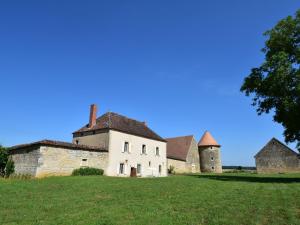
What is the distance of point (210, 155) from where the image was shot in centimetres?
4969

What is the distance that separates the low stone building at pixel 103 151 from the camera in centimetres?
2239

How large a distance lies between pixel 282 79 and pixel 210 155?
32188mm

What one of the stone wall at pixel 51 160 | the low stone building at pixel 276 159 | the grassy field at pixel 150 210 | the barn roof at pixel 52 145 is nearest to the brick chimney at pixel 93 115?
the barn roof at pixel 52 145

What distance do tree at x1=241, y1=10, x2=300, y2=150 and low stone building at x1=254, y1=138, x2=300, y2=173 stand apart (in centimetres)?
2534

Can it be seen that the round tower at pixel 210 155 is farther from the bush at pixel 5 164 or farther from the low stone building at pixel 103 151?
the bush at pixel 5 164

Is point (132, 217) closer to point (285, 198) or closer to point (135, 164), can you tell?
point (285, 198)

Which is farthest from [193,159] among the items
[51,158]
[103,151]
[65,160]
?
[51,158]

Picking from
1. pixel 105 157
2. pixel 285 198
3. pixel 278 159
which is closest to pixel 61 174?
pixel 105 157

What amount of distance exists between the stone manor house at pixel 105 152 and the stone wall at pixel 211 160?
7251mm

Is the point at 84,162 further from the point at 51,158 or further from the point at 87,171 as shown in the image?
the point at 51,158

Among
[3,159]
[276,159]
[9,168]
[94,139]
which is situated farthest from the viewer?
[276,159]

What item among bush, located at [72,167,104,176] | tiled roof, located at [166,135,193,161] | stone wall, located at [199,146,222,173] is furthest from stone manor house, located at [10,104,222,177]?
stone wall, located at [199,146,222,173]

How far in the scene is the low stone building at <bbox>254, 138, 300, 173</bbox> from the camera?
141 feet

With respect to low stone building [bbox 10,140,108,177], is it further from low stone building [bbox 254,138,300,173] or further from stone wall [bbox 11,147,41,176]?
low stone building [bbox 254,138,300,173]
